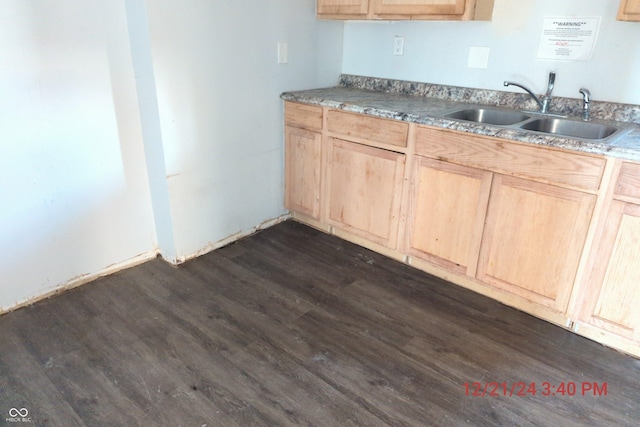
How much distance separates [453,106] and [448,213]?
0.68 meters

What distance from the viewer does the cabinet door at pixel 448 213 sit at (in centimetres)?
222

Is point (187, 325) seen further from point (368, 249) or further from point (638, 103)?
point (638, 103)

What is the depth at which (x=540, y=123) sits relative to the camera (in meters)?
2.32

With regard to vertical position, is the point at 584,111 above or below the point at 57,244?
above

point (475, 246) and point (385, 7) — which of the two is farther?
point (385, 7)

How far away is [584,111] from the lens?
2244 mm

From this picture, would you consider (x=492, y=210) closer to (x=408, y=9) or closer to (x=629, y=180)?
(x=629, y=180)

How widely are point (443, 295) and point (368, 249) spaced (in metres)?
0.62

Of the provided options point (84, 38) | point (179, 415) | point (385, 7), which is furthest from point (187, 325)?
point (385, 7)

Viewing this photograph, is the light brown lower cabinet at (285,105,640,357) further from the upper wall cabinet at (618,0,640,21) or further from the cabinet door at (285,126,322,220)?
the upper wall cabinet at (618,0,640,21)

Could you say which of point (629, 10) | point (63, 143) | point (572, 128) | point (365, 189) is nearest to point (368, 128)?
point (365, 189)

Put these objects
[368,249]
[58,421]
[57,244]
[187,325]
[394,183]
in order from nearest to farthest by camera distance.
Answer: [58,421]
[187,325]
[57,244]
[394,183]
[368,249]

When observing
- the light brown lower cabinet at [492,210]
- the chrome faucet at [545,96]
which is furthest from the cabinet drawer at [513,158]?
the chrome faucet at [545,96]

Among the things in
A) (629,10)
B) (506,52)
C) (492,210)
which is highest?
(629,10)
